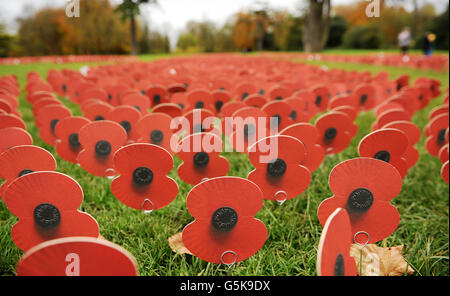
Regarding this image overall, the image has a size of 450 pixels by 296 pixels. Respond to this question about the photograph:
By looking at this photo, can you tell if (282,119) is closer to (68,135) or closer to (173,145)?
(173,145)

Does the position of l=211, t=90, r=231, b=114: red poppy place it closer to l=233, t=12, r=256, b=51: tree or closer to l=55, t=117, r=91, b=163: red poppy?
l=55, t=117, r=91, b=163: red poppy

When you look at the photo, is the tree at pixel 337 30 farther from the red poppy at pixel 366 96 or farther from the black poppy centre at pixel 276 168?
the black poppy centre at pixel 276 168

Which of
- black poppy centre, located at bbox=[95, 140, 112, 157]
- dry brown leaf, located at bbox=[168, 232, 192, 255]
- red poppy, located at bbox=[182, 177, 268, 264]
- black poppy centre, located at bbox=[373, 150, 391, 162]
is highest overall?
black poppy centre, located at bbox=[95, 140, 112, 157]

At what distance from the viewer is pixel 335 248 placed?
656 mm

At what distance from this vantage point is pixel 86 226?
0.94 m

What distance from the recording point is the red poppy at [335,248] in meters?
0.60

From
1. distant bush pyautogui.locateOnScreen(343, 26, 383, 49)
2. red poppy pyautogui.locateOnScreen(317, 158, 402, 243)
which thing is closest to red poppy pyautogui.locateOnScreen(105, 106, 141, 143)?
red poppy pyautogui.locateOnScreen(317, 158, 402, 243)

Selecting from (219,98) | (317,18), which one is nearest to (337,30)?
(317,18)

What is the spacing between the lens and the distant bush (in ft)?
72.9

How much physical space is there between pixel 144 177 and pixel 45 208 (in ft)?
1.18

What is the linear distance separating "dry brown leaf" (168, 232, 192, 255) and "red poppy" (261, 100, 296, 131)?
88 cm

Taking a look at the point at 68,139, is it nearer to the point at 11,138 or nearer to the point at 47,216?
the point at 11,138

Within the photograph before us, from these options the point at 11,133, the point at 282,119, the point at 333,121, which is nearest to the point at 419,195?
the point at 333,121

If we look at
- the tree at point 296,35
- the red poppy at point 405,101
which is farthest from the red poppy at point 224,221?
the tree at point 296,35
